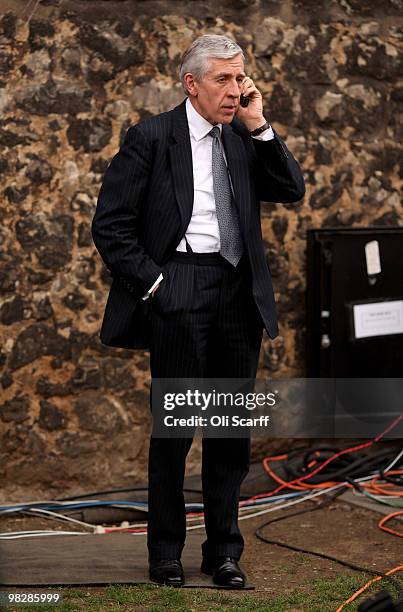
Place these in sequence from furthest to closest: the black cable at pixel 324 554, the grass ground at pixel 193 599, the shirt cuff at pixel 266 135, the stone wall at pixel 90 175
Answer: the stone wall at pixel 90 175 → the black cable at pixel 324 554 → the shirt cuff at pixel 266 135 → the grass ground at pixel 193 599

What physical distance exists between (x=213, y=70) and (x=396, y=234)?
6.80ft

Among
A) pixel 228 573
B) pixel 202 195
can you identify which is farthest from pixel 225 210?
pixel 228 573

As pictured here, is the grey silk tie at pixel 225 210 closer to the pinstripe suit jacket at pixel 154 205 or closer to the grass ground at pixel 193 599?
the pinstripe suit jacket at pixel 154 205

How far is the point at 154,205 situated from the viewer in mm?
3844

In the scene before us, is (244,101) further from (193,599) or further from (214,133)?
(193,599)

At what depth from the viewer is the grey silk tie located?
3846mm

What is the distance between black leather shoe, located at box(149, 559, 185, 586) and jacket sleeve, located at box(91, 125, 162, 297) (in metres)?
0.91

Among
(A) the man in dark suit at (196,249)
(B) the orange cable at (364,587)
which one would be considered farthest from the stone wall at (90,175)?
(B) the orange cable at (364,587)

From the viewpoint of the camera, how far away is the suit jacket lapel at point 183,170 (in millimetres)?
3801

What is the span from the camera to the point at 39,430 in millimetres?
5207

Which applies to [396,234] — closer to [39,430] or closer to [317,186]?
[317,186]

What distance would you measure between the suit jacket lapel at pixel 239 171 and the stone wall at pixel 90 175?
1.41m

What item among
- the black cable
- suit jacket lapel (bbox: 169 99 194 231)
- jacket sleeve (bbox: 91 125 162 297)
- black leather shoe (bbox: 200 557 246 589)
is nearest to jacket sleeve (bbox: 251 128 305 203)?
suit jacket lapel (bbox: 169 99 194 231)

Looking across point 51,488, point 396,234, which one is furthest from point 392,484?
point 51,488
